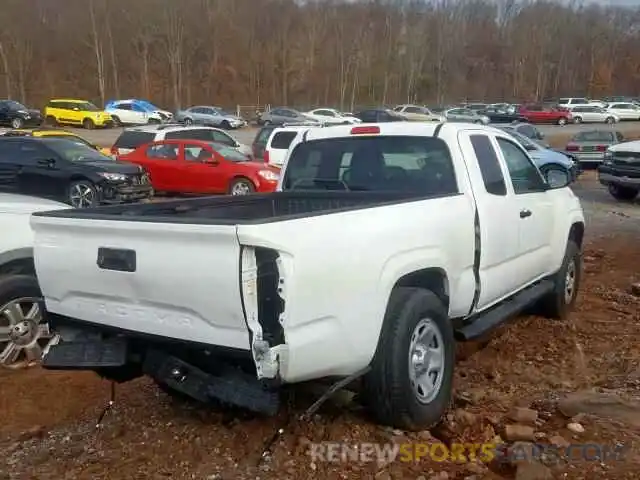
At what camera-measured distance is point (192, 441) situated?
397 centimetres

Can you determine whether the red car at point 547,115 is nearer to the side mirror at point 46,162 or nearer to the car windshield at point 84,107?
the car windshield at point 84,107

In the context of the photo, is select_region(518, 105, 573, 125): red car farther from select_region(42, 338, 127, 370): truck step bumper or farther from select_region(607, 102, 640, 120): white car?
select_region(42, 338, 127, 370): truck step bumper

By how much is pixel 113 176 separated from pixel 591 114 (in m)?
51.7

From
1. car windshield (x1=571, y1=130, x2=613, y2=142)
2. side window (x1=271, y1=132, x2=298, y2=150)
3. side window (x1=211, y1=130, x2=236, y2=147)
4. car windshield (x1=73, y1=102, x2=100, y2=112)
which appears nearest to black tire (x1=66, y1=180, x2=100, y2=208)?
side window (x1=271, y1=132, x2=298, y2=150)

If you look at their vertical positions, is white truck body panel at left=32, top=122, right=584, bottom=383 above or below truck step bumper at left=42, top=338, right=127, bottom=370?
above

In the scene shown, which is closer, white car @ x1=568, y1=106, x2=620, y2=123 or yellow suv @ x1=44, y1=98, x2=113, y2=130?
yellow suv @ x1=44, y1=98, x2=113, y2=130

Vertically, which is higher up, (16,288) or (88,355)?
(88,355)

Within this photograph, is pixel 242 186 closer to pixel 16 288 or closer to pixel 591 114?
pixel 16 288

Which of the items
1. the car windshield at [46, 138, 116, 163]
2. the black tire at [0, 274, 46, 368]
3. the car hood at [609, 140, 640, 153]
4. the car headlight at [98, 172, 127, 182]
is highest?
the black tire at [0, 274, 46, 368]

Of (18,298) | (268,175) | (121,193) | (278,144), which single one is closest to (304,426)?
(18,298)

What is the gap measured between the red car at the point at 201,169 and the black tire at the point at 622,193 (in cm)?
825

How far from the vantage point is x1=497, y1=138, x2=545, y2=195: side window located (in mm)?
5598

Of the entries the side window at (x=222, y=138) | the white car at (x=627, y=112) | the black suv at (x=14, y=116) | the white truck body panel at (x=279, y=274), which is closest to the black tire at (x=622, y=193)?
the side window at (x=222, y=138)

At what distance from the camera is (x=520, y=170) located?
5.80 metres
